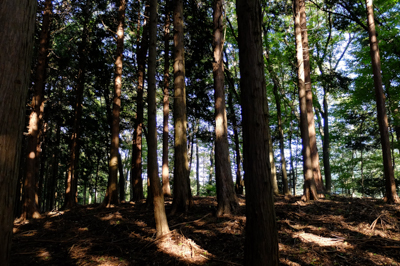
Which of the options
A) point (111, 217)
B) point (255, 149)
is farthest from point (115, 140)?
point (255, 149)

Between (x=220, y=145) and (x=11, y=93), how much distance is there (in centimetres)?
560

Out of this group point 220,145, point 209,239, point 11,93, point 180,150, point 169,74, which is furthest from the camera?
point 169,74

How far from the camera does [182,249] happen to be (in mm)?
4672

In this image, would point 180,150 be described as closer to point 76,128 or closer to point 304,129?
point 304,129

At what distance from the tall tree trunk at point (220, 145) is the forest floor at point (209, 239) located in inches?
16.9

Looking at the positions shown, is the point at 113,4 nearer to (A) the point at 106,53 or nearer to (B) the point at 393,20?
(A) the point at 106,53

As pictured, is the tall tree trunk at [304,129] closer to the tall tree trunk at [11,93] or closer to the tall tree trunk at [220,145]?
the tall tree trunk at [220,145]

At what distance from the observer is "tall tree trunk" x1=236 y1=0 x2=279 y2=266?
3.12 metres

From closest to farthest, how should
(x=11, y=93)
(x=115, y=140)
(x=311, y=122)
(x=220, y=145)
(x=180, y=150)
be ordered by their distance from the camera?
1. (x=11, y=93)
2. (x=220, y=145)
3. (x=180, y=150)
4. (x=115, y=140)
5. (x=311, y=122)

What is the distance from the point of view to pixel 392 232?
5215mm

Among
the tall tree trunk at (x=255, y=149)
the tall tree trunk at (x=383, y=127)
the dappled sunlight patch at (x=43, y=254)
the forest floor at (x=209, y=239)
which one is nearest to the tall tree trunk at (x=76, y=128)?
the forest floor at (x=209, y=239)

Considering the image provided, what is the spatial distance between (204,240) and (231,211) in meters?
1.69

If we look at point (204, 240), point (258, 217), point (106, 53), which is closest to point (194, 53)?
point (106, 53)

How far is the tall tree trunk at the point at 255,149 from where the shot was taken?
312cm
